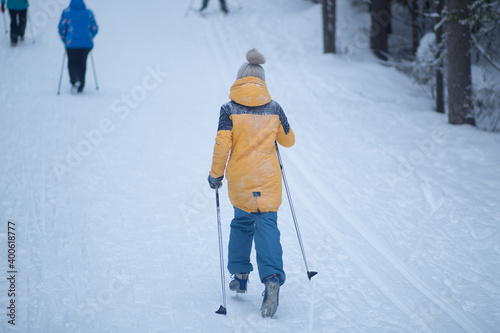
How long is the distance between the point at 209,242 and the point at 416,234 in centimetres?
230

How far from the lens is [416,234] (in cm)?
518

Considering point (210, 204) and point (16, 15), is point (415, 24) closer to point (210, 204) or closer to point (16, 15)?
point (210, 204)

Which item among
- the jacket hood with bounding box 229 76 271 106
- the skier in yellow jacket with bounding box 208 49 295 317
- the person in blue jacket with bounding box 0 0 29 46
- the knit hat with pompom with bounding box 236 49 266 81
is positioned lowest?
the skier in yellow jacket with bounding box 208 49 295 317

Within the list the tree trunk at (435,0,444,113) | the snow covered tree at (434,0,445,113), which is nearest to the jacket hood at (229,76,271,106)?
the snow covered tree at (434,0,445,113)

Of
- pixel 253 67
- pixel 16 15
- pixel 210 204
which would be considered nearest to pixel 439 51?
pixel 210 204

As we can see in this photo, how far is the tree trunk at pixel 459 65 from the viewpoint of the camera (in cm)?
810

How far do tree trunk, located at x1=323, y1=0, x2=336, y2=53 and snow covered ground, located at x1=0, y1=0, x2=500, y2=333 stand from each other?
1.24 m

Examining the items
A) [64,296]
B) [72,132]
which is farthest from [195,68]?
[64,296]

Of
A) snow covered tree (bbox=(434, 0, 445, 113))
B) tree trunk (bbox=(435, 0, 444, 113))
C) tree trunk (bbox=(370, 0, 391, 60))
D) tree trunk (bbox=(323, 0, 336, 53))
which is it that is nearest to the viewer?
snow covered tree (bbox=(434, 0, 445, 113))

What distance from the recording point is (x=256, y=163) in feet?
12.0

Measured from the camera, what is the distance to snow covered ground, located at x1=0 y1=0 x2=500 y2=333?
384 centimetres

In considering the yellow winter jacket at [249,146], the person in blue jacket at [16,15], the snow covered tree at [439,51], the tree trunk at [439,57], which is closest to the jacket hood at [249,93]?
the yellow winter jacket at [249,146]

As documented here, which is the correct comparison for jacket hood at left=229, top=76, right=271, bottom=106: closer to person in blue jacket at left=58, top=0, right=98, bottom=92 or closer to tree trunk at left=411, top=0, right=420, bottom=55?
person in blue jacket at left=58, top=0, right=98, bottom=92

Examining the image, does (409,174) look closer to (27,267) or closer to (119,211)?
(119,211)
